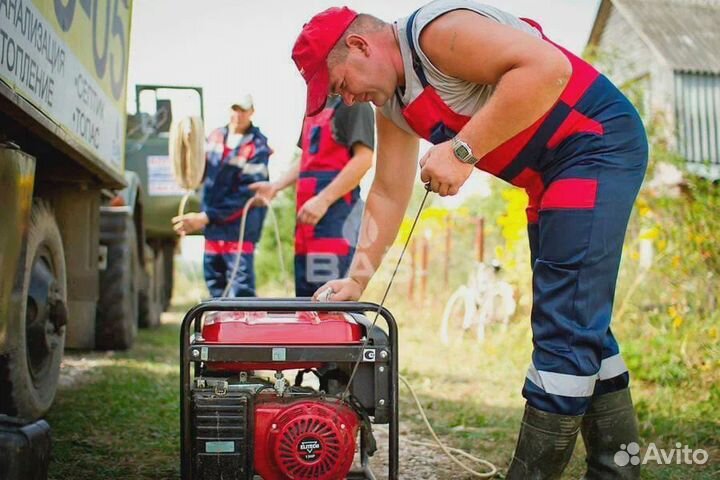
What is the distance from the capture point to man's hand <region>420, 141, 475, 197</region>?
2.36 metres

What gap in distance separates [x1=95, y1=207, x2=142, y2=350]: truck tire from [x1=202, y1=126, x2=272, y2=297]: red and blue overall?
95 centimetres

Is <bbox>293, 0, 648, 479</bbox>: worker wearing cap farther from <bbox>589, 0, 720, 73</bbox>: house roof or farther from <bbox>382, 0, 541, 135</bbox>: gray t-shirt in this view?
<bbox>589, 0, 720, 73</bbox>: house roof

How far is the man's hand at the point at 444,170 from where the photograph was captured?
2355 millimetres

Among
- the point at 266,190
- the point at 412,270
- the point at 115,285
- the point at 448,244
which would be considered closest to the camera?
the point at 266,190

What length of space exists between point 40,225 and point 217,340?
6.15ft

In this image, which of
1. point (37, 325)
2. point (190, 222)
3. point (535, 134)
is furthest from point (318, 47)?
point (190, 222)

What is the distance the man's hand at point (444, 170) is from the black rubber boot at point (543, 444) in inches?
26.5

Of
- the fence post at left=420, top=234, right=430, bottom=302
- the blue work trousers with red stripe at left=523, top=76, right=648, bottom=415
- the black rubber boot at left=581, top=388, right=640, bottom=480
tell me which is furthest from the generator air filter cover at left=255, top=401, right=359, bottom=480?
the fence post at left=420, top=234, right=430, bottom=302

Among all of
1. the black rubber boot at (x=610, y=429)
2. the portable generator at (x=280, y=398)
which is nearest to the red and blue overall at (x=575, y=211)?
the black rubber boot at (x=610, y=429)

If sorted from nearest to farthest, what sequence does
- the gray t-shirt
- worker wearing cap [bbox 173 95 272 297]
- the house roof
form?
1. the gray t-shirt
2. worker wearing cap [bbox 173 95 272 297]
3. the house roof

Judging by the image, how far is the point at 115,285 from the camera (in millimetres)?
6426

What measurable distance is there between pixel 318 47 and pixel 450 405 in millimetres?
2849

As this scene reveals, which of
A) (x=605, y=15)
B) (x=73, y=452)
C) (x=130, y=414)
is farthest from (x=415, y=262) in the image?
(x=605, y=15)

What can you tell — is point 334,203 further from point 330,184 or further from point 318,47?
point 318,47
